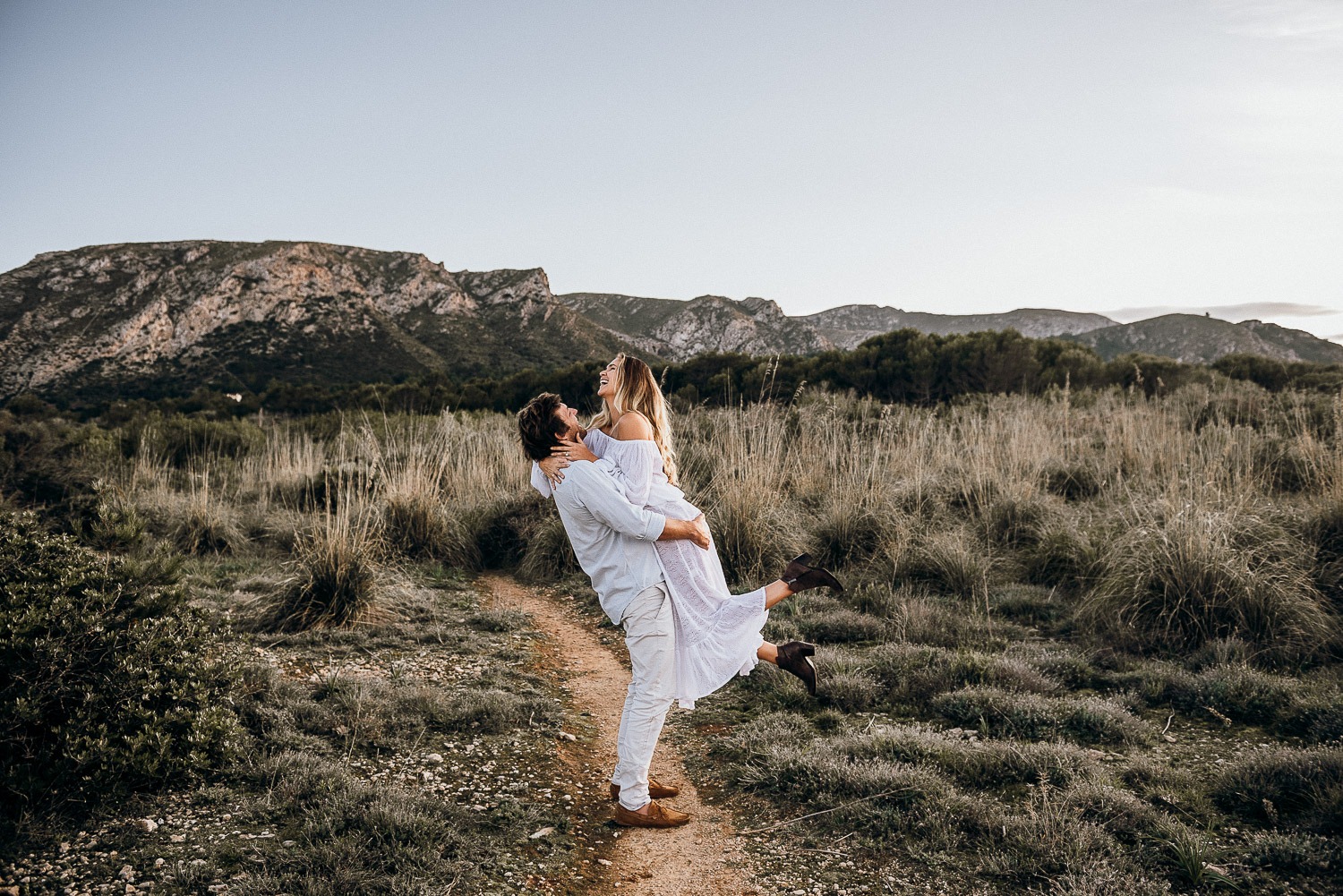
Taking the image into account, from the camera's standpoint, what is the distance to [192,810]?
2.94 metres

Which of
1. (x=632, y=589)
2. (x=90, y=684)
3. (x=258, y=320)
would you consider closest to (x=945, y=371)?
(x=632, y=589)

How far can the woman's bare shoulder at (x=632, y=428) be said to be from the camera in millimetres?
3094

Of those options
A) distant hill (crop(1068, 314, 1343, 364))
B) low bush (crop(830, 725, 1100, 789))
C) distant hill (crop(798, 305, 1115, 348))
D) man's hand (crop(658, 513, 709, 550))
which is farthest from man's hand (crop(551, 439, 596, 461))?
distant hill (crop(798, 305, 1115, 348))

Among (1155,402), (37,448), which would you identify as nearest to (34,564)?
(37,448)

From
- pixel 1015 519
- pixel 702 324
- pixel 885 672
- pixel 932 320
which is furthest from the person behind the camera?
pixel 932 320

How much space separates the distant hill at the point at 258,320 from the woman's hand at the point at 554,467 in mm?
41293

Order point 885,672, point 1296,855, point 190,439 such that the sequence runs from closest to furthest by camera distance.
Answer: point 1296,855
point 885,672
point 190,439

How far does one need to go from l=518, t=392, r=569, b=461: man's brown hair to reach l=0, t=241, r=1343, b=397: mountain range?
40.3 metres

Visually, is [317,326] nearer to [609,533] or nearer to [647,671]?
[609,533]

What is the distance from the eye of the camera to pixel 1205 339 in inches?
2120

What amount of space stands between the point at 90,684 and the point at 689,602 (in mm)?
2568

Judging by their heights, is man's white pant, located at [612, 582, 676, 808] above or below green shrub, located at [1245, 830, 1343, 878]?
above

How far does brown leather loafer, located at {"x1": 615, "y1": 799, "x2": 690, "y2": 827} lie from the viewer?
3.14 metres

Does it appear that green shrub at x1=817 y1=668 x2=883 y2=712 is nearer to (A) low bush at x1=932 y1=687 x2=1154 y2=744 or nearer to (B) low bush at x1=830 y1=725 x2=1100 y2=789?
(A) low bush at x1=932 y1=687 x2=1154 y2=744
